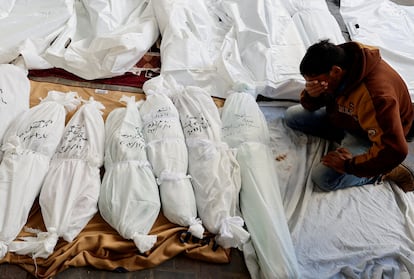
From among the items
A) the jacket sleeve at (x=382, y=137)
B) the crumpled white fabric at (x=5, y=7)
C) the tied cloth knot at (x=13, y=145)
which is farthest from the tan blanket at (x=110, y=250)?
the crumpled white fabric at (x=5, y=7)

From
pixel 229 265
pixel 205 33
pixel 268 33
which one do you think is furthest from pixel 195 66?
pixel 229 265

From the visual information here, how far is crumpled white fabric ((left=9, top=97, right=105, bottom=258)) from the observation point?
1040 millimetres

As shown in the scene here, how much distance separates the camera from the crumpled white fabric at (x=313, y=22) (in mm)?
1824

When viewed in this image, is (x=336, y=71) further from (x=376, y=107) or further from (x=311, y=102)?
(x=311, y=102)

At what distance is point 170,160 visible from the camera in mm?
1227

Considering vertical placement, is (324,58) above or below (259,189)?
above

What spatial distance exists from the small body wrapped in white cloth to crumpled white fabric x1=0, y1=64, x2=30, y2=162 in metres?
0.33

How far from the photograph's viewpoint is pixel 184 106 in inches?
56.4

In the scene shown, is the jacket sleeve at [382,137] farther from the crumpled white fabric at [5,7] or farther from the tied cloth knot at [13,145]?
the crumpled white fabric at [5,7]

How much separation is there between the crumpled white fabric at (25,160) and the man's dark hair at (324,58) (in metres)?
0.83

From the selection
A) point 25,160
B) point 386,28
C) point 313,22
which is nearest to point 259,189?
point 25,160

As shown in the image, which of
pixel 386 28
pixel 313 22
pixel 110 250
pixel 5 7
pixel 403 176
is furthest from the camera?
pixel 386 28

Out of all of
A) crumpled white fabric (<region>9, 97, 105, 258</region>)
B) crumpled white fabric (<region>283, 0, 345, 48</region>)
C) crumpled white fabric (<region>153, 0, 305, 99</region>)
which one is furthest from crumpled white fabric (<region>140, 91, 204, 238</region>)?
crumpled white fabric (<region>283, 0, 345, 48</region>)

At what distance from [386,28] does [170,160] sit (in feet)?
5.03
